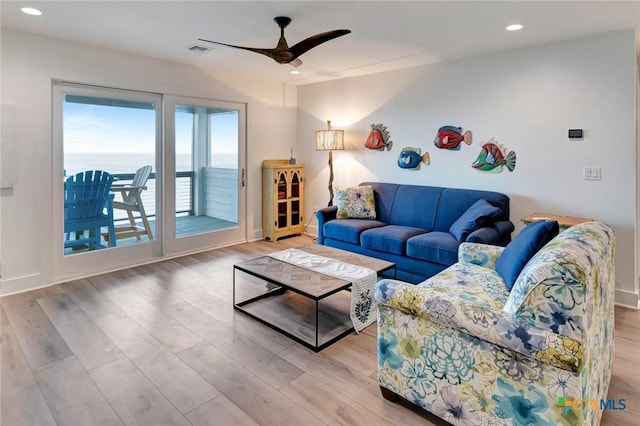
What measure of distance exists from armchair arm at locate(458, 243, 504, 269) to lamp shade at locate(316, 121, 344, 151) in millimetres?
2870

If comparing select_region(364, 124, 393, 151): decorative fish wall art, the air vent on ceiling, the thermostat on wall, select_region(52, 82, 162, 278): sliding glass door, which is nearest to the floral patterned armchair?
the thermostat on wall

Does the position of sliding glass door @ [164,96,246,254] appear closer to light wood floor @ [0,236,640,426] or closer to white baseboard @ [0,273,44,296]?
white baseboard @ [0,273,44,296]

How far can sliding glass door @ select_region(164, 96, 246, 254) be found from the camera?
4.79 meters

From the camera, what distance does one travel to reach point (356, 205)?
4.76 m

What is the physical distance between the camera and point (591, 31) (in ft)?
10.9

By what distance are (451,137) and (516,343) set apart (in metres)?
3.33

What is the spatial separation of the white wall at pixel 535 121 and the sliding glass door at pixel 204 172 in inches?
74.1

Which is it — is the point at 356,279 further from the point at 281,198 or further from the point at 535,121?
the point at 281,198

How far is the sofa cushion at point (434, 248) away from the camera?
11.5ft

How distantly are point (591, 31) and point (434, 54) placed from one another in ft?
4.66

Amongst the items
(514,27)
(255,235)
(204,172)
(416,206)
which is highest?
(514,27)

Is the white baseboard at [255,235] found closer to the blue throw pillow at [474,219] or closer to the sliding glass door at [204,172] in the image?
the sliding glass door at [204,172]

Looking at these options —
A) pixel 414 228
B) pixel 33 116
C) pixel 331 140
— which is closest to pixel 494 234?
pixel 414 228

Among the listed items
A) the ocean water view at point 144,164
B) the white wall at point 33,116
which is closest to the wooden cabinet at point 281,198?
the ocean water view at point 144,164
